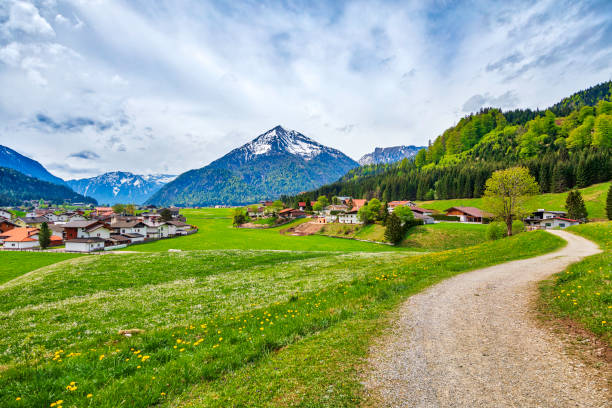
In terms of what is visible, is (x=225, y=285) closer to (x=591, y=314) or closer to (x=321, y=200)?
(x=591, y=314)

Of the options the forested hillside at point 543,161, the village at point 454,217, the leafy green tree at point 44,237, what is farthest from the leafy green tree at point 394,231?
the leafy green tree at point 44,237

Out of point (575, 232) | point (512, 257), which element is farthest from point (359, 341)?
point (575, 232)

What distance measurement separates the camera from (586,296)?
420 inches

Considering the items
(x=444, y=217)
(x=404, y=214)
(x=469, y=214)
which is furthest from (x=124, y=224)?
(x=469, y=214)

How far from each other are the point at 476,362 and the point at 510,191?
5608 cm

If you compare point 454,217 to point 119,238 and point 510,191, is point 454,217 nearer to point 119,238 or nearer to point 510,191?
point 510,191

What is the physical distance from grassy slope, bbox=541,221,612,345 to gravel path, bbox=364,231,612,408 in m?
1.05

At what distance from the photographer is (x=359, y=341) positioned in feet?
28.0

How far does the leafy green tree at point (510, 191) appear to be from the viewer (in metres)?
48.9

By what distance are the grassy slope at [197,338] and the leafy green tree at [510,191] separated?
A: 36.5 metres

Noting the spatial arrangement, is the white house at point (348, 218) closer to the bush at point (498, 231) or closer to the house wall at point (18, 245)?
the bush at point (498, 231)

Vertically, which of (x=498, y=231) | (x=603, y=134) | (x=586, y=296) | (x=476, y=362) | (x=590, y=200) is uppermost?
(x=603, y=134)

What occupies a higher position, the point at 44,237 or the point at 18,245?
the point at 44,237

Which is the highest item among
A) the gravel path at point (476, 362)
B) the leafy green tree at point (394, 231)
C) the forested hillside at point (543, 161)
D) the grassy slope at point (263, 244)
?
the forested hillside at point (543, 161)
